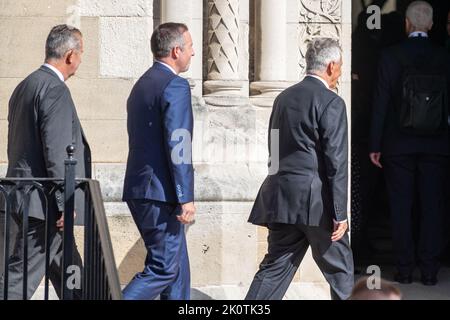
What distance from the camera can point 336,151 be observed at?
22.7 ft

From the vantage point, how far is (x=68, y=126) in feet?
22.3

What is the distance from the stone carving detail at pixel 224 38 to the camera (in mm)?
8281

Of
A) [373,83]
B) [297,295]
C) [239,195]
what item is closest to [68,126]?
[239,195]

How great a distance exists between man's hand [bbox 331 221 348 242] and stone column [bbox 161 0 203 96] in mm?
1787

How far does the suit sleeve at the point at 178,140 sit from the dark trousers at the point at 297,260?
698mm

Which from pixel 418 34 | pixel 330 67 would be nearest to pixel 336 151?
pixel 330 67

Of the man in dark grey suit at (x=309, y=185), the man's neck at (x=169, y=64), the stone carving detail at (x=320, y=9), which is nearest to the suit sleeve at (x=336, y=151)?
the man in dark grey suit at (x=309, y=185)

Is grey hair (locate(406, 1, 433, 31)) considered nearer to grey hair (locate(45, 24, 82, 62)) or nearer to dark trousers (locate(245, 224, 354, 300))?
dark trousers (locate(245, 224, 354, 300))

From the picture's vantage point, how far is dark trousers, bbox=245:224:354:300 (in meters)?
7.03

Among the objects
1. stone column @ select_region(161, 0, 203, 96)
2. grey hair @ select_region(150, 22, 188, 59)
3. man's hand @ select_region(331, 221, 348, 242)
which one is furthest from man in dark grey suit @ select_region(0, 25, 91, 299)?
man's hand @ select_region(331, 221, 348, 242)

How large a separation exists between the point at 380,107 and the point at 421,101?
0.30 meters

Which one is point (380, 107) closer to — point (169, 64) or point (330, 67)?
point (330, 67)

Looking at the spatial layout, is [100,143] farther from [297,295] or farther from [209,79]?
[297,295]
